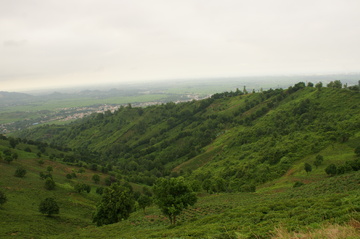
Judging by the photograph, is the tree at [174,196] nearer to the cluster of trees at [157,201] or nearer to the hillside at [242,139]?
the cluster of trees at [157,201]

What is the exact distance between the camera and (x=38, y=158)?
310ft

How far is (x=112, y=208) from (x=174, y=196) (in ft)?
64.7

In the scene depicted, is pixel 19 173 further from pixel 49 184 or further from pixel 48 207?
pixel 48 207

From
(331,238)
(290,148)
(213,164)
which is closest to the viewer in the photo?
(331,238)

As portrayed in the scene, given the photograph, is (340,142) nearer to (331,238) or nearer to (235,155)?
(235,155)

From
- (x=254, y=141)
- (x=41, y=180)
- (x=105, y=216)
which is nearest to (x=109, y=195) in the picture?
(x=105, y=216)

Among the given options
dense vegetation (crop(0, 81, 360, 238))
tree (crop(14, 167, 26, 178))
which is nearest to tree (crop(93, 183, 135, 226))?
dense vegetation (crop(0, 81, 360, 238))

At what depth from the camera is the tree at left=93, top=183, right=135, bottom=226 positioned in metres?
40.9

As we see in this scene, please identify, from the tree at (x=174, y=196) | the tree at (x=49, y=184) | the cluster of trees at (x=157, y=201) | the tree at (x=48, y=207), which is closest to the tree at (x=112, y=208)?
the cluster of trees at (x=157, y=201)

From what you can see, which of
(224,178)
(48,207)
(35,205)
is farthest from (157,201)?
(224,178)

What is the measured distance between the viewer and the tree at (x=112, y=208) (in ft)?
134

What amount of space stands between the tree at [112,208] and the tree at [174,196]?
53.8ft

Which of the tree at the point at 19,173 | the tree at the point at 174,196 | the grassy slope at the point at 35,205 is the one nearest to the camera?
the tree at the point at 174,196

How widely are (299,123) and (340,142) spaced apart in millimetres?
34143
